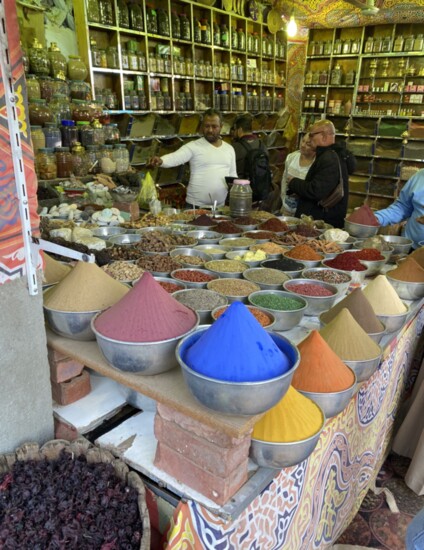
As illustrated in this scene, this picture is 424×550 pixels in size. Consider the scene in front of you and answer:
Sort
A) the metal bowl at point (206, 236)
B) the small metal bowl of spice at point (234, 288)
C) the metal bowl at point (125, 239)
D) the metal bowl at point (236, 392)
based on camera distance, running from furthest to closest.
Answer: the metal bowl at point (206, 236) < the metal bowl at point (125, 239) < the small metal bowl of spice at point (234, 288) < the metal bowl at point (236, 392)

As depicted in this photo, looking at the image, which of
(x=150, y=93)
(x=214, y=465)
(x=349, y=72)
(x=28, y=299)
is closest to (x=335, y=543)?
(x=214, y=465)

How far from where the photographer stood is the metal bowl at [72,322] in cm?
104

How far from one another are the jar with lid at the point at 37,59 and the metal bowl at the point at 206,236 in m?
2.14

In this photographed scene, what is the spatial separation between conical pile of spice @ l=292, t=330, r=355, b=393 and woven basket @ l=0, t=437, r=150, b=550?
452 mm

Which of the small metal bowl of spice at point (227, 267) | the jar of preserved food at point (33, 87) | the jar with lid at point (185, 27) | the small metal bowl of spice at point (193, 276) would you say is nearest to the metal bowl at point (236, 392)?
the small metal bowl of spice at point (193, 276)

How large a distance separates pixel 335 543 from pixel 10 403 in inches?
52.7

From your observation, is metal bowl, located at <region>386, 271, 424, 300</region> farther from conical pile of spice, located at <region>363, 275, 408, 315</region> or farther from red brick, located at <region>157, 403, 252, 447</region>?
red brick, located at <region>157, 403, 252, 447</region>

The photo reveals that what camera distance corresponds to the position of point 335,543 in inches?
62.6

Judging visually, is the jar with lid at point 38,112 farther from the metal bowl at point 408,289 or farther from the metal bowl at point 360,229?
the metal bowl at point 408,289

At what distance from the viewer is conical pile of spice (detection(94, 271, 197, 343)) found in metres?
0.91

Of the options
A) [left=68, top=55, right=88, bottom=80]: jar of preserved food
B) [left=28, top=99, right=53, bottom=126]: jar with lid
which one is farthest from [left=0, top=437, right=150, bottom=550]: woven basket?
[left=68, top=55, right=88, bottom=80]: jar of preserved food

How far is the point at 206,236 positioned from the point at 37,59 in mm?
2246

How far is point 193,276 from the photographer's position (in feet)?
5.52

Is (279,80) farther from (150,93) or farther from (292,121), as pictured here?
(150,93)
